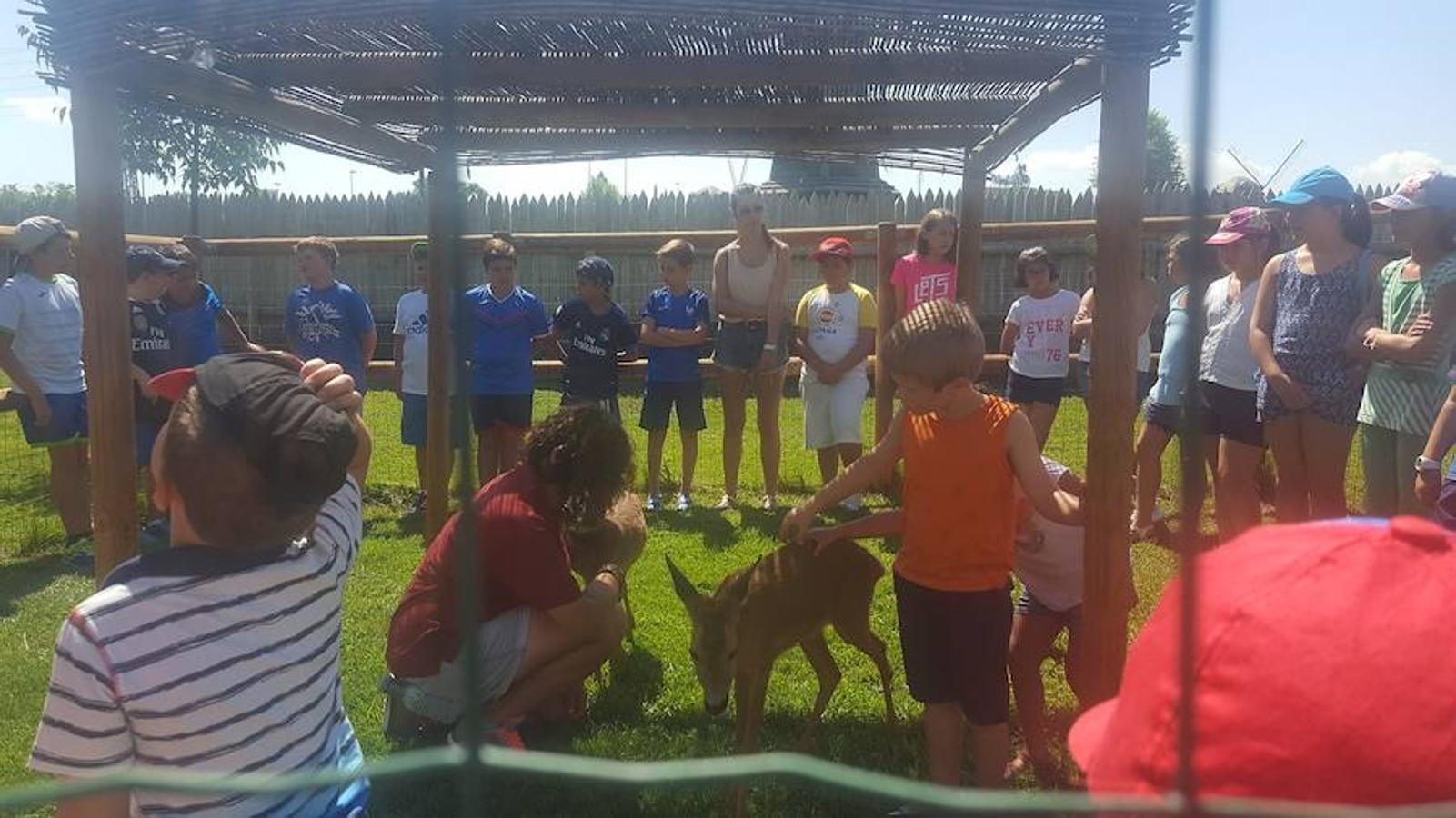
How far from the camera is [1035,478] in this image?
268 centimetres

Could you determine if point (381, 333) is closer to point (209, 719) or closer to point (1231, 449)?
point (1231, 449)

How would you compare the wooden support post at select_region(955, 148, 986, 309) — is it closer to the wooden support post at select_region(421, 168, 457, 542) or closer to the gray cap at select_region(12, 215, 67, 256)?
the wooden support post at select_region(421, 168, 457, 542)

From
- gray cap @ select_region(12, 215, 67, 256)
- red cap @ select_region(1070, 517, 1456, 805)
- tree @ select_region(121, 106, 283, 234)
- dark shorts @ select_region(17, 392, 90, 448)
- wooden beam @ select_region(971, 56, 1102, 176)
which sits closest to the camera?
red cap @ select_region(1070, 517, 1456, 805)

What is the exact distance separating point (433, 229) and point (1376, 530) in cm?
357

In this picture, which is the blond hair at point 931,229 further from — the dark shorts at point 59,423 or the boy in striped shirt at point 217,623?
the boy in striped shirt at point 217,623

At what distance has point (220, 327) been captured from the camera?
6.94 meters

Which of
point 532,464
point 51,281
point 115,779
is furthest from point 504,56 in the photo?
point 51,281

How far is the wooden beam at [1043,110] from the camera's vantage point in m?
3.05

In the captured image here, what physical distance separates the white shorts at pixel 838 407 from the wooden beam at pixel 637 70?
2961mm

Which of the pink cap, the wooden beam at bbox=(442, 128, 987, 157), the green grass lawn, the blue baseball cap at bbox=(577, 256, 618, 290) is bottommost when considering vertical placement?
the green grass lawn

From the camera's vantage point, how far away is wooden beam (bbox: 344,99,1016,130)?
14.1 feet

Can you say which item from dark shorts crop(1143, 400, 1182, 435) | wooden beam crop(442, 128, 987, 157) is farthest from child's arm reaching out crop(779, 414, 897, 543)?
dark shorts crop(1143, 400, 1182, 435)

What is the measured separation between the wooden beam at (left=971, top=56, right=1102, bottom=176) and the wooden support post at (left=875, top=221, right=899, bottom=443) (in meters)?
1.67

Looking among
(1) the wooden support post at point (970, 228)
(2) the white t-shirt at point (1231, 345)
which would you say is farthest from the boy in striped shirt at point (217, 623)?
(2) the white t-shirt at point (1231, 345)
